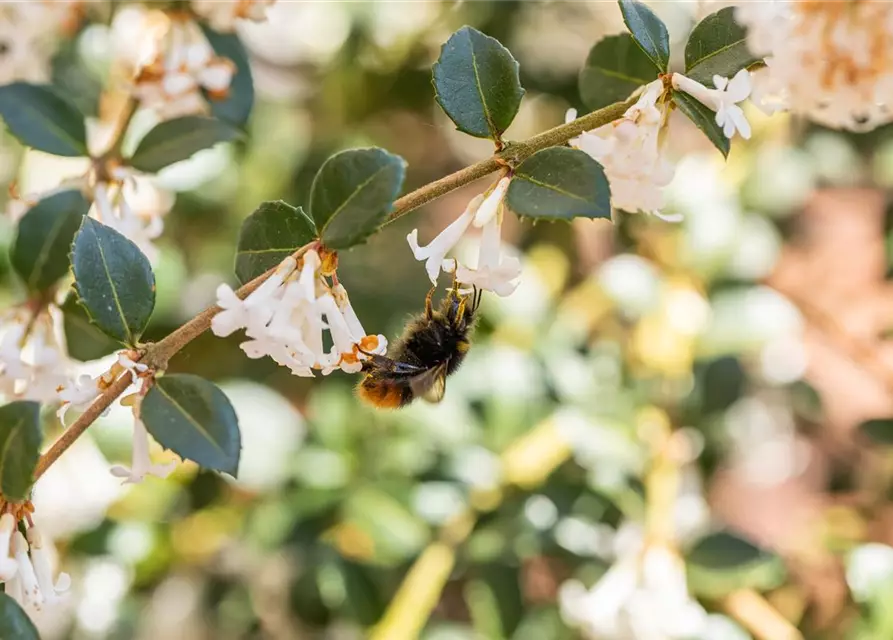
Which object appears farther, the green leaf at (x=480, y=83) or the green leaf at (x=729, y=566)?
the green leaf at (x=729, y=566)

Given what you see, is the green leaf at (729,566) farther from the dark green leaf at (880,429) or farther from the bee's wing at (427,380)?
the bee's wing at (427,380)

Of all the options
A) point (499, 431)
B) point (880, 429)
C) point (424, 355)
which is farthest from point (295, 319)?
point (880, 429)

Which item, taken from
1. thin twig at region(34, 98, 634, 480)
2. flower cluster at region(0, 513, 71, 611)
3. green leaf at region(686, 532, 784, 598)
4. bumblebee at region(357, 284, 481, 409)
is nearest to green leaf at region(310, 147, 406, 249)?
thin twig at region(34, 98, 634, 480)

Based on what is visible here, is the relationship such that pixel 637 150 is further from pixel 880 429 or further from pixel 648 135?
pixel 880 429

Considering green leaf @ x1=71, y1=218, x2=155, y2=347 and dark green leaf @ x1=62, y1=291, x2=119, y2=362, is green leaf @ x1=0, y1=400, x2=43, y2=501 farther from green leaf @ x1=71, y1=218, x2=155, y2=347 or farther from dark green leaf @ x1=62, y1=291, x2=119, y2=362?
dark green leaf @ x1=62, y1=291, x2=119, y2=362

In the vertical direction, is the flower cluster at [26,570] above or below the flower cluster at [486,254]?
below

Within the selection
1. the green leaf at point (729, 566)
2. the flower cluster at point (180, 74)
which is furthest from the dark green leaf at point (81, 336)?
the green leaf at point (729, 566)
